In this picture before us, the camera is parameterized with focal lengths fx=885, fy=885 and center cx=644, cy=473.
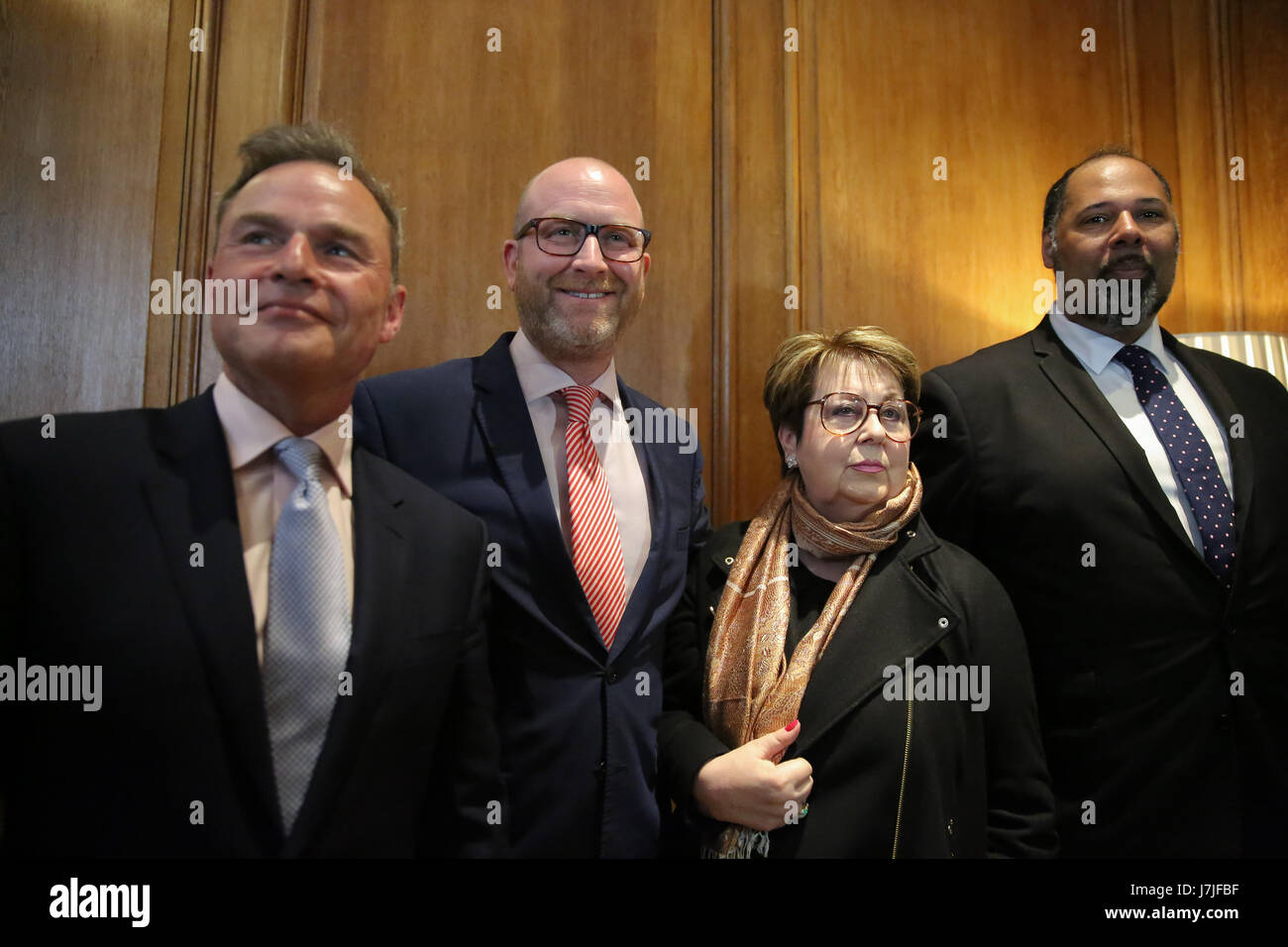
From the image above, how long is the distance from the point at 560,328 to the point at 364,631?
0.79 metres

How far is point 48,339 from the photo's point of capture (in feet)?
7.34

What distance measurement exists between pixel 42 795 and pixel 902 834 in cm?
135

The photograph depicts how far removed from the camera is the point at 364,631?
1.25 meters

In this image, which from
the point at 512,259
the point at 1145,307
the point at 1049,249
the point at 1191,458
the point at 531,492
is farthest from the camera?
the point at 1049,249

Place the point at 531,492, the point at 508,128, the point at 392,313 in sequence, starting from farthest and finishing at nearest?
1. the point at 508,128
2. the point at 531,492
3. the point at 392,313

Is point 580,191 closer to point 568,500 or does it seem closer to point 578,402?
point 578,402

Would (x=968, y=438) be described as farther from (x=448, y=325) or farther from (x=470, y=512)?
(x=448, y=325)

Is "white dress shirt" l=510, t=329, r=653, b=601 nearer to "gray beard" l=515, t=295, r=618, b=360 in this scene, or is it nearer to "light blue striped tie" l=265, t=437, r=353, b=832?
"gray beard" l=515, t=295, r=618, b=360

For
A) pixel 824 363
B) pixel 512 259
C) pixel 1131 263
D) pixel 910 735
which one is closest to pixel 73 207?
pixel 512 259

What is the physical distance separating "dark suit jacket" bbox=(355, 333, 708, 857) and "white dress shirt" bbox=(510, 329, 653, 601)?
42 mm

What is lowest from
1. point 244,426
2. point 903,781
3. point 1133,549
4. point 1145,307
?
point 903,781

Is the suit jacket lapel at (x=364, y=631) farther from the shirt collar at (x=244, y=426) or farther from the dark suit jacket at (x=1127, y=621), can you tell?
the dark suit jacket at (x=1127, y=621)

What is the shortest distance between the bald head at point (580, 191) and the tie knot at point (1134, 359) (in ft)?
4.14
